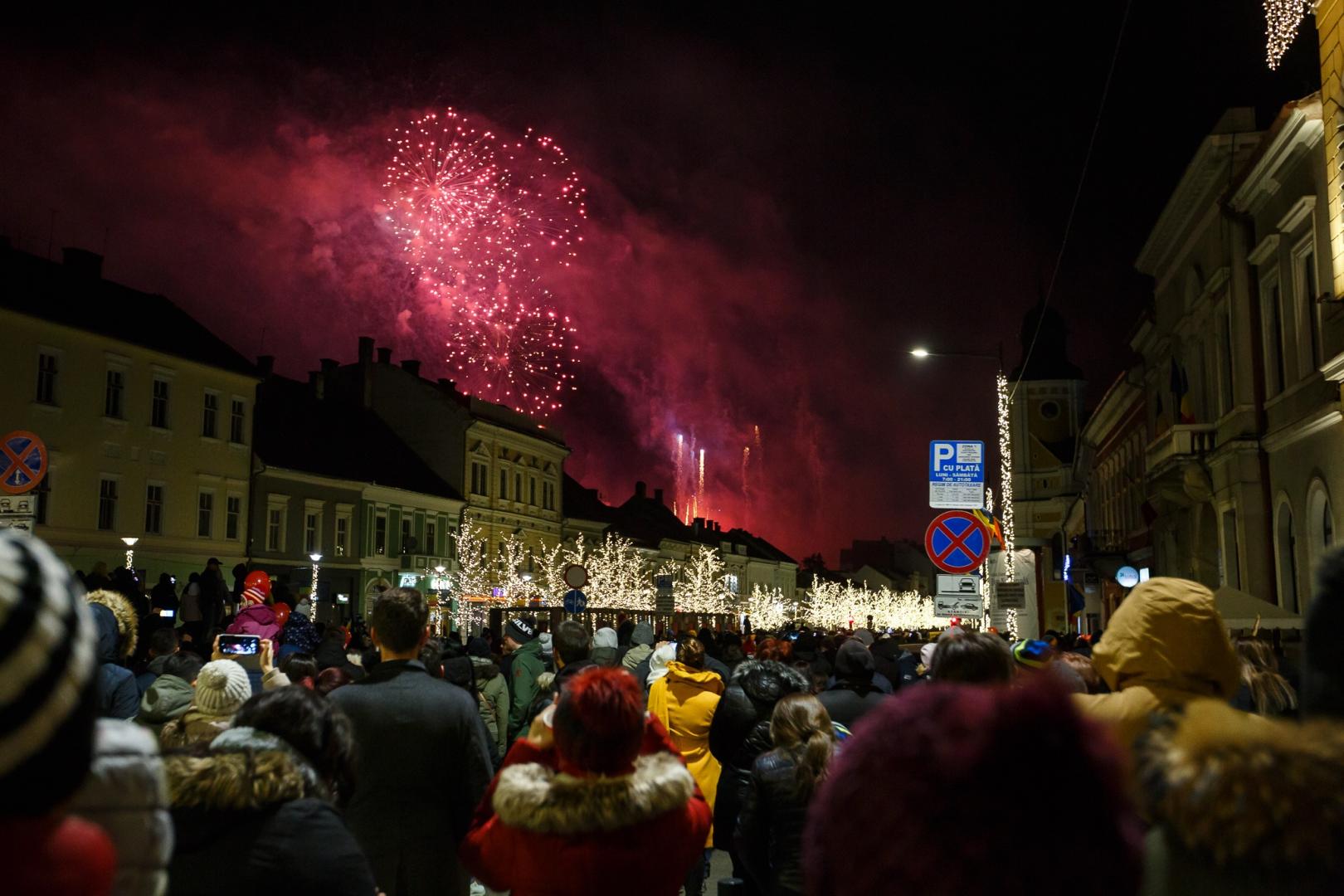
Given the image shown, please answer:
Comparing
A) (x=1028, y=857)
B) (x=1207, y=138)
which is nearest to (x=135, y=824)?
(x=1028, y=857)

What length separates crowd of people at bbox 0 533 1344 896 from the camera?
6.51 feet

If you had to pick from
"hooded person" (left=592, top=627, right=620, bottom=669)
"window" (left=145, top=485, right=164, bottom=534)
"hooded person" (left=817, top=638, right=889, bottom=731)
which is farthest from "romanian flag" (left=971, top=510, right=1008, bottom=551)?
"window" (left=145, top=485, right=164, bottom=534)

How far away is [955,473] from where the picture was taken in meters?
17.1

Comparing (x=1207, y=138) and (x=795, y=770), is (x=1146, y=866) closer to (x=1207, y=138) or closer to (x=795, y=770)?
(x=795, y=770)

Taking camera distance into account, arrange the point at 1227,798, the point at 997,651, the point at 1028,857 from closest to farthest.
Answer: the point at 1028,857
the point at 1227,798
the point at 997,651

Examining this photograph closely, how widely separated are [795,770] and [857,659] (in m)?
2.90

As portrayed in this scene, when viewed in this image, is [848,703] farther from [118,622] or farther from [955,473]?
[955,473]

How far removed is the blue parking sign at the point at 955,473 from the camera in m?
16.7

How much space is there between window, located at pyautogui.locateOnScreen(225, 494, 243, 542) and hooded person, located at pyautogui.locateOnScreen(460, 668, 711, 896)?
1639 inches

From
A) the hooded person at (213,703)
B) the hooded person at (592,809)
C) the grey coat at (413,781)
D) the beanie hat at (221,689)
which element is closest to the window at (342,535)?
the hooded person at (213,703)

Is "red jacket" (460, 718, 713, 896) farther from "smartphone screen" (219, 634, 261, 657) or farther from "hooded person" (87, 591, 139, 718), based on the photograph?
"smartphone screen" (219, 634, 261, 657)

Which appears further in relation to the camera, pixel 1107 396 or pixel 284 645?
pixel 1107 396

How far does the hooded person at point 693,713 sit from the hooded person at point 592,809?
4522 mm

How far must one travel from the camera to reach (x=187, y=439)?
133 feet
